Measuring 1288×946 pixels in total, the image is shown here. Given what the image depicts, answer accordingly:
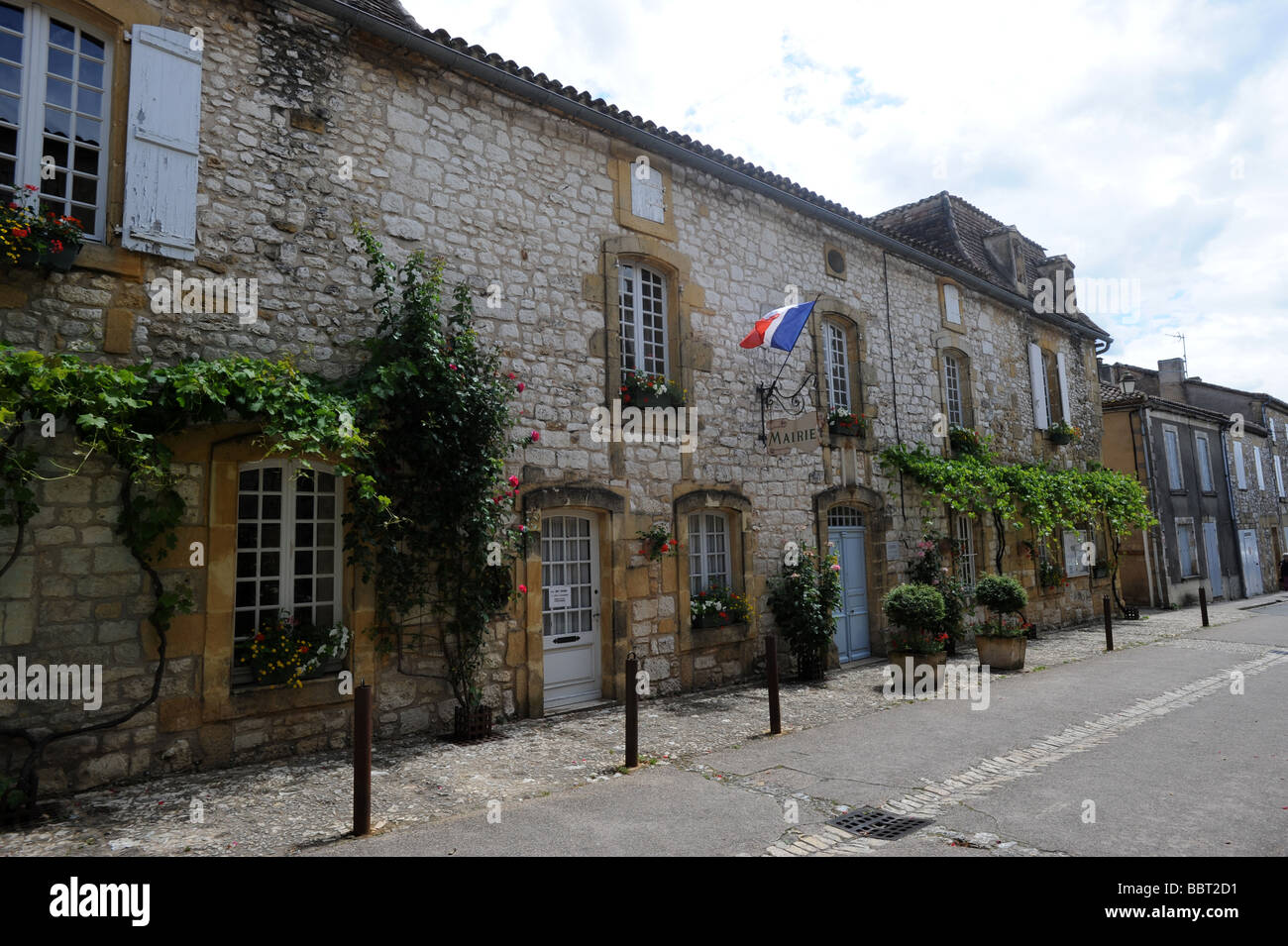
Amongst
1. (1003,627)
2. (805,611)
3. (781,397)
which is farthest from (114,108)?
(1003,627)

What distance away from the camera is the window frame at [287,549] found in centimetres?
554

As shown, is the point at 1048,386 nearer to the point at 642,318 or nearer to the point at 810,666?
the point at 810,666

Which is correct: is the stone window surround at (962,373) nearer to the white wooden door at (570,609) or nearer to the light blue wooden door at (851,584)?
the light blue wooden door at (851,584)

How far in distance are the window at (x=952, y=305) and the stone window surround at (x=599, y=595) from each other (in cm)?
803

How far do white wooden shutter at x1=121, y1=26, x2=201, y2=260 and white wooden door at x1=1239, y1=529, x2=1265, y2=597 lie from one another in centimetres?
2738

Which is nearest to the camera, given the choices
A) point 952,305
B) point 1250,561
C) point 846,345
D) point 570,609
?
point 570,609

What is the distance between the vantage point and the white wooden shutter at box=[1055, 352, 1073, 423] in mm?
15898

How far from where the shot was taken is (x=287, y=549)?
5.83 meters

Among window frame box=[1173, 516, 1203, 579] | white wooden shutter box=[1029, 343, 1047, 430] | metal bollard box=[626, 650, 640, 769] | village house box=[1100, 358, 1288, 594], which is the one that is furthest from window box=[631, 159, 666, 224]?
window frame box=[1173, 516, 1203, 579]

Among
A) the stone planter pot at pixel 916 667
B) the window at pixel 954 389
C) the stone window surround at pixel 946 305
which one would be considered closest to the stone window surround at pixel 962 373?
the window at pixel 954 389

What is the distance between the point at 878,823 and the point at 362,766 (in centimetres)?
297

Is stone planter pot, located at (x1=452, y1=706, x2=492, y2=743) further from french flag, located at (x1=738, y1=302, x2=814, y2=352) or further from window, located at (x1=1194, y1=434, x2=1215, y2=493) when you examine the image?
window, located at (x1=1194, y1=434, x2=1215, y2=493)

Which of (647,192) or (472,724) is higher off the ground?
(647,192)
